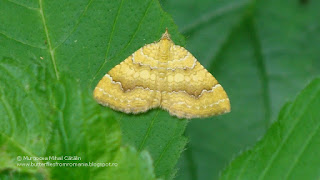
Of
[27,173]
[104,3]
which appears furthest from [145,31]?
[27,173]

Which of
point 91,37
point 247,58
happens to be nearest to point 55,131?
point 91,37

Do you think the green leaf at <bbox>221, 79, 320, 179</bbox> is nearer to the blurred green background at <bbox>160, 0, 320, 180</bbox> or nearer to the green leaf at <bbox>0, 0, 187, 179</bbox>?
the green leaf at <bbox>0, 0, 187, 179</bbox>

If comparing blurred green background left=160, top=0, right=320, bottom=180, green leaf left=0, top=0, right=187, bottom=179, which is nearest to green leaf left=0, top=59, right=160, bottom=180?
green leaf left=0, top=0, right=187, bottom=179

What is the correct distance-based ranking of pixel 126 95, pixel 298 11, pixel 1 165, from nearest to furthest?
pixel 1 165
pixel 126 95
pixel 298 11

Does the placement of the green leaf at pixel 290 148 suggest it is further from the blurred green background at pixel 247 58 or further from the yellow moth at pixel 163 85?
the blurred green background at pixel 247 58

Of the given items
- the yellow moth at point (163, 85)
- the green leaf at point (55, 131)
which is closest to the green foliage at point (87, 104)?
the green leaf at point (55, 131)

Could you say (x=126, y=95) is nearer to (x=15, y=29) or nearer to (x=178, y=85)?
(x=178, y=85)
